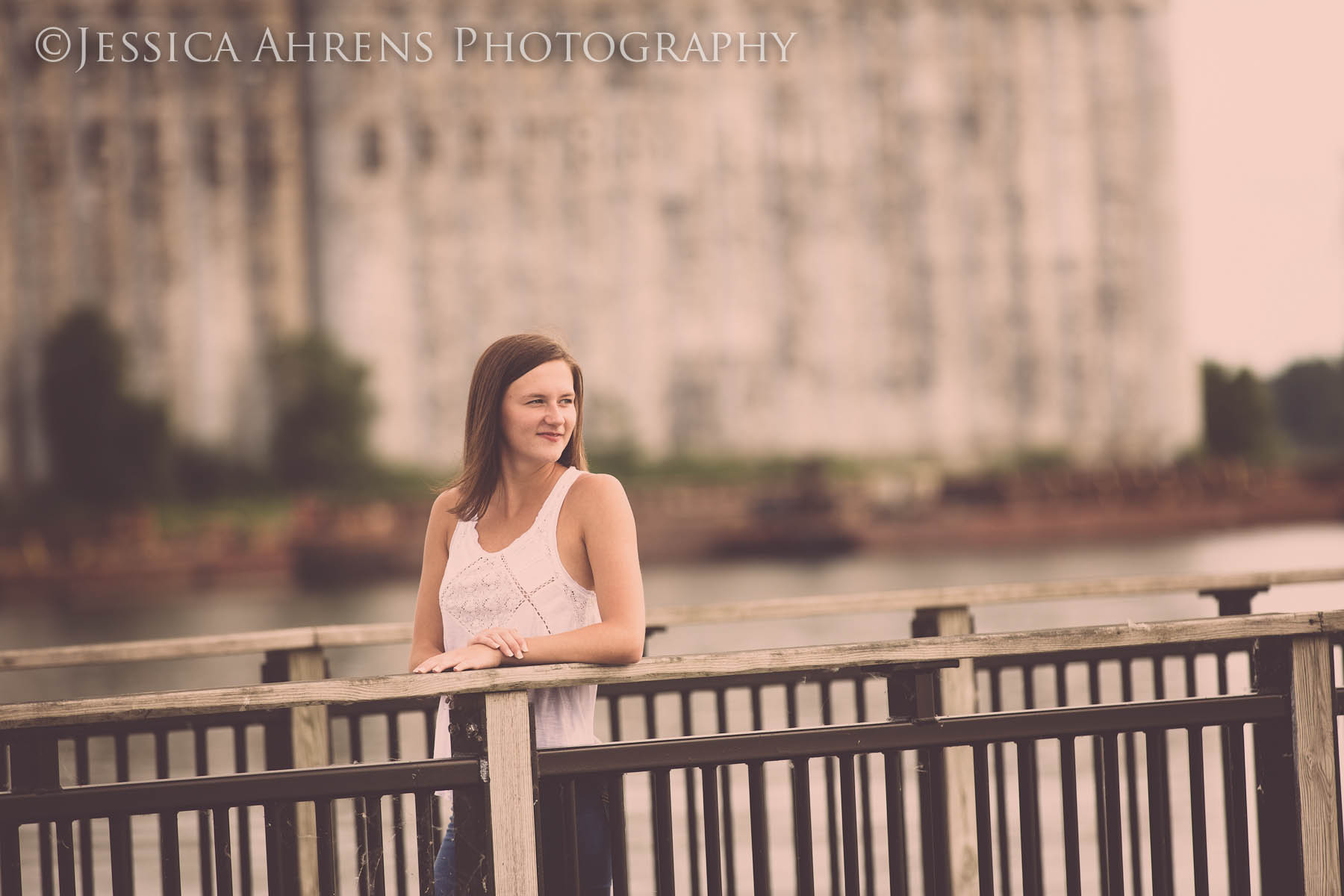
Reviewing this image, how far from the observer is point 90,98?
163ft

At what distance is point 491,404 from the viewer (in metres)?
2.41

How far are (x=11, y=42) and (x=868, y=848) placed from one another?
5398 centimetres

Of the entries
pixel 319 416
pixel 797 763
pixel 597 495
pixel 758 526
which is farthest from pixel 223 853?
pixel 319 416

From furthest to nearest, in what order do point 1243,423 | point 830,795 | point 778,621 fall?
point 1243,423
point 778,621
point 830,795

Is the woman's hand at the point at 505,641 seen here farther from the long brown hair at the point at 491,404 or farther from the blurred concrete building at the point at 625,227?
the blurred concrete building at the point at 625,227

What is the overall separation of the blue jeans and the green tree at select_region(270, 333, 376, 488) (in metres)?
45.6

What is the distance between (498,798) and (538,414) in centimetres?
67

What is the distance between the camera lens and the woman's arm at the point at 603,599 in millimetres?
2203

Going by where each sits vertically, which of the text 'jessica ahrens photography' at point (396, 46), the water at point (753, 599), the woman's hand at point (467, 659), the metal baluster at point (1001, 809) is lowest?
the water at point (753, 599)

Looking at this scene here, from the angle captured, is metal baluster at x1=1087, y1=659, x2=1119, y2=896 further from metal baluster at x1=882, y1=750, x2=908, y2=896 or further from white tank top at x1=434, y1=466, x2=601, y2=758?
white tank top at x1=434, y1=466, x2=601, y2=758

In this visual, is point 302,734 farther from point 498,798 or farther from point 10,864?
point 498,798

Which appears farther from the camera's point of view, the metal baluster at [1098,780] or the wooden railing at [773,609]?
the wooden railing at [773,609]

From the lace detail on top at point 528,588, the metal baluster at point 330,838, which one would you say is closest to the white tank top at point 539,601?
the lace detail on top at point 528,588

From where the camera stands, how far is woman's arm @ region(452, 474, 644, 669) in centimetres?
220
